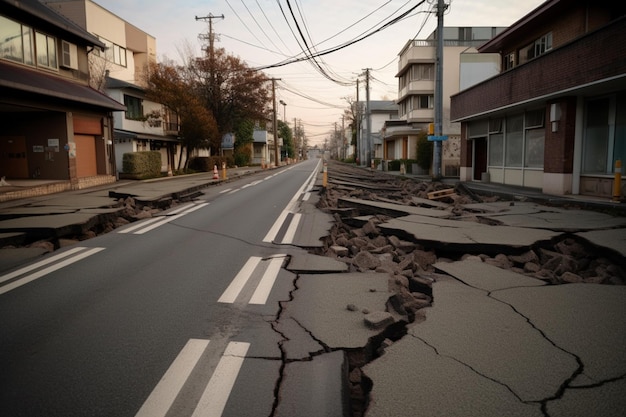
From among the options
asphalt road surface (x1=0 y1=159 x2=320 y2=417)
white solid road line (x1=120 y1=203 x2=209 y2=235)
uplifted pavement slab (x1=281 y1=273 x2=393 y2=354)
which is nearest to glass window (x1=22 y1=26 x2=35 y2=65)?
white solid road line (x1=120 y1=203 x2=209 y2=235)

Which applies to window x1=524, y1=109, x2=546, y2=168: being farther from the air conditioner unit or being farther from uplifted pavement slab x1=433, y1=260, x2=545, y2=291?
the air conditioner unit

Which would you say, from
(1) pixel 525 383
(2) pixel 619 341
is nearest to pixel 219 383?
(1) pixel 525 383

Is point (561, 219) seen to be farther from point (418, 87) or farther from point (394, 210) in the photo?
point (418, 87)

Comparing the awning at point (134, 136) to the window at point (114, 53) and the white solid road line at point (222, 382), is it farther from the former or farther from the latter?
the white solid road line at point (222, 382)

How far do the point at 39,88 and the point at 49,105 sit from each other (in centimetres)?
240

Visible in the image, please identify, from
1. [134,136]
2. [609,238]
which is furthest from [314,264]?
[134,136]

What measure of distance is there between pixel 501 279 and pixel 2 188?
17.5 metres

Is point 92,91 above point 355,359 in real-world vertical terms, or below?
above

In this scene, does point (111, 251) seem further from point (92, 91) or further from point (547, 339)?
point (92, 91)

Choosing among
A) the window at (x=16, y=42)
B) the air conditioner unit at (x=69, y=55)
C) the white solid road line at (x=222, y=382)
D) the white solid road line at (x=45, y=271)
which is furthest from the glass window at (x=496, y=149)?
the window at (x=16, y=42)

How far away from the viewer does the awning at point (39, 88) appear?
1555cm

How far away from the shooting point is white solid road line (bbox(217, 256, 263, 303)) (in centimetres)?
484

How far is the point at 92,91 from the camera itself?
885 inches

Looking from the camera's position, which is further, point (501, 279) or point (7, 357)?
point (501, 279)
